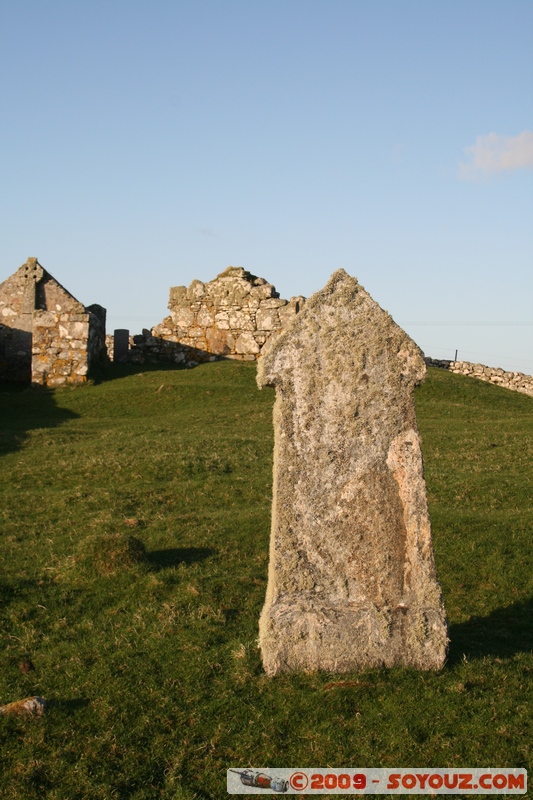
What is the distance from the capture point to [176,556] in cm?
1047

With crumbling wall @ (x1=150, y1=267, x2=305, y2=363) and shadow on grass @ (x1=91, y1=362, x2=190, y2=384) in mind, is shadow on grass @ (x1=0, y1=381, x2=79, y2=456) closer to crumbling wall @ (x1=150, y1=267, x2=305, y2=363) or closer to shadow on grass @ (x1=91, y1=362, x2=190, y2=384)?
shadow on grass @ (x1=91, y1=362, x2=190, y2=384)

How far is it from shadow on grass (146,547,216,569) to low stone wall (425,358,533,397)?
75.1 feet

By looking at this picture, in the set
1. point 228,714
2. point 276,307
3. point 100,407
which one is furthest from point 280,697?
point 276,307

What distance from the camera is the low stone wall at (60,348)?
28.4 m

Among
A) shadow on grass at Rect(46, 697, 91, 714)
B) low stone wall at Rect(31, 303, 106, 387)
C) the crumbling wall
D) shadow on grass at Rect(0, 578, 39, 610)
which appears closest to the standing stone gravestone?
shadow on grass at Rect(46, 697, 91, 714)

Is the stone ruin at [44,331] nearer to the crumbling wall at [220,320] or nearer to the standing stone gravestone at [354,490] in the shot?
the crumbling wall at [220,320]

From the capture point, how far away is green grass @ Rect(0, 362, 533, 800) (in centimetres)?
545

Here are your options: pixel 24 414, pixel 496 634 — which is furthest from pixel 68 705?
pixel 24 414

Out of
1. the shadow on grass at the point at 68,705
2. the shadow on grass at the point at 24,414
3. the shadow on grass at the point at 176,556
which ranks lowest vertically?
the shadow on grass at the point at 68,705

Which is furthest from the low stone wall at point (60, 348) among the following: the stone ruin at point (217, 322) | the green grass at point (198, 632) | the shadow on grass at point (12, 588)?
the shadow on grass at point (12, 588)

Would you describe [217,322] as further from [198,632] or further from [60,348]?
[198,632]

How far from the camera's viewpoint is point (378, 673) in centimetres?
648

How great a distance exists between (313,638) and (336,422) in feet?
5.77

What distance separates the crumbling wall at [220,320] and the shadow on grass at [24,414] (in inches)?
273
